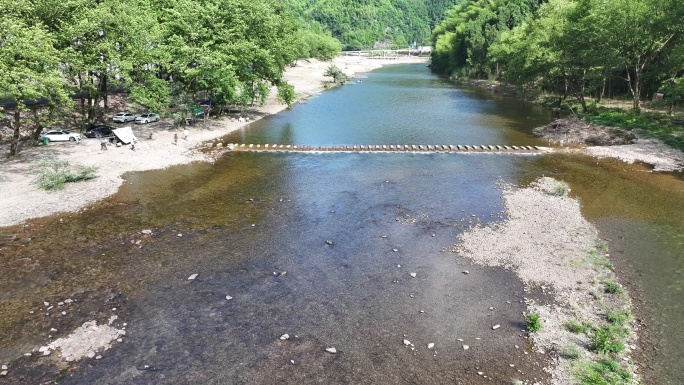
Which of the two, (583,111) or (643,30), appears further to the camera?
(583,111)

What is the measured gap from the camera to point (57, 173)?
32.6m

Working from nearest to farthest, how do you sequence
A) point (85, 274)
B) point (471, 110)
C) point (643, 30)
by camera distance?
point (85, 274), point (643, 30), point (471, 110)

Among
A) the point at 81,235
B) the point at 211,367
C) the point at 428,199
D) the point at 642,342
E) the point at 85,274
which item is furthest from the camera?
the point at 428,199

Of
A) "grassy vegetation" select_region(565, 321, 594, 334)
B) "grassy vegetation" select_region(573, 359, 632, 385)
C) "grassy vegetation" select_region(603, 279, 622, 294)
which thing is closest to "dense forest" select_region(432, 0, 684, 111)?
"grassy vegetation" select_region(603, 279, 622, 294)

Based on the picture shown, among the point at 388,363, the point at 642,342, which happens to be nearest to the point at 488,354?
the point at 388,363

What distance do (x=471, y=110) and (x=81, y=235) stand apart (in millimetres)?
64225

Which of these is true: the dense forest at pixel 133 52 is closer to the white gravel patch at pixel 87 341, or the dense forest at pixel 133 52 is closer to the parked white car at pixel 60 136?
the parked white car at pixel 60 136

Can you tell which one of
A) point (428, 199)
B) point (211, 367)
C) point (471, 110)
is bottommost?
point (211, 367)

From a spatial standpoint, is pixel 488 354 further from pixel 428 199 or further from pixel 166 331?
pixel 428 199

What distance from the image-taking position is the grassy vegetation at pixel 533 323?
17344 mm

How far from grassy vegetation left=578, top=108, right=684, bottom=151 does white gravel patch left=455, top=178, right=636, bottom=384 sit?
2444 centimetres

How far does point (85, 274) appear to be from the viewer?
21.4 m

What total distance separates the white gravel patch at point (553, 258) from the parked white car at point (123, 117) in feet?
147

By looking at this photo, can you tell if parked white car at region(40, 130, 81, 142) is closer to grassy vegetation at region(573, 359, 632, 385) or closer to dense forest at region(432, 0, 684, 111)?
grassy vegetation at region(573, 359, 632, 385)
